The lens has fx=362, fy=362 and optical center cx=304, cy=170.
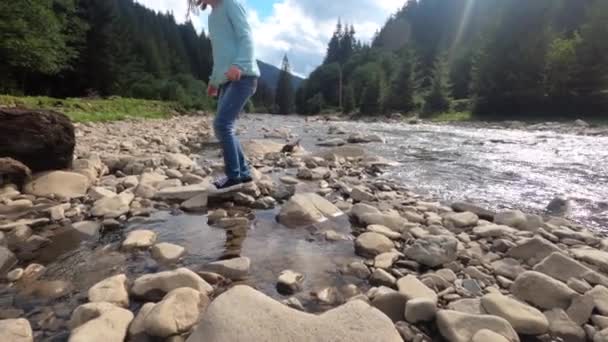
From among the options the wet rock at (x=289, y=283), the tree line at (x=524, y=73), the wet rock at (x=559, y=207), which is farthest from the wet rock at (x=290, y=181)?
the tree line at (x=524, y=73)

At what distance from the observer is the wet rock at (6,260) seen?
2.52 meters

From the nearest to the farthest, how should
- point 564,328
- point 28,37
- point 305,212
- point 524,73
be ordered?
point 564,328, point 305,212, point 28,37, point 524,73

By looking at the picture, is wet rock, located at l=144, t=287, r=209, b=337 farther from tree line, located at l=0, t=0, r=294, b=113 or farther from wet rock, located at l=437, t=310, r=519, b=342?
tree line, located at l=0, t=0, r=294, b=113

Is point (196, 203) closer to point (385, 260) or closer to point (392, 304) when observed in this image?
point (385, 260)

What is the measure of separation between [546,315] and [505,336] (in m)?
0.47

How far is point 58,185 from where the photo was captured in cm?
456

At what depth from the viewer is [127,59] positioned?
162ft

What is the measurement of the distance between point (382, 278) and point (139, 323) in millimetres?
1578

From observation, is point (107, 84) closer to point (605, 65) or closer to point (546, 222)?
point (546, 222)

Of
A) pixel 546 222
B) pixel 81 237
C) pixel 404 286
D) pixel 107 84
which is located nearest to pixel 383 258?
pixel 404 286

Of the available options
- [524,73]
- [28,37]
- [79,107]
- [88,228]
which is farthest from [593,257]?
[524,73]

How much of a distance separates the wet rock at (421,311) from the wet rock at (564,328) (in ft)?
2.13

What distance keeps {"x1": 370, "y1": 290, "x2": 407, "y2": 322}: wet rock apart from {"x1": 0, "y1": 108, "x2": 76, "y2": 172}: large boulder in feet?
16.1

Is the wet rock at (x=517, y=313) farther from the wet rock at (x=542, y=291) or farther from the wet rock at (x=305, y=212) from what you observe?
the wet rock at (x=305, y=212)
